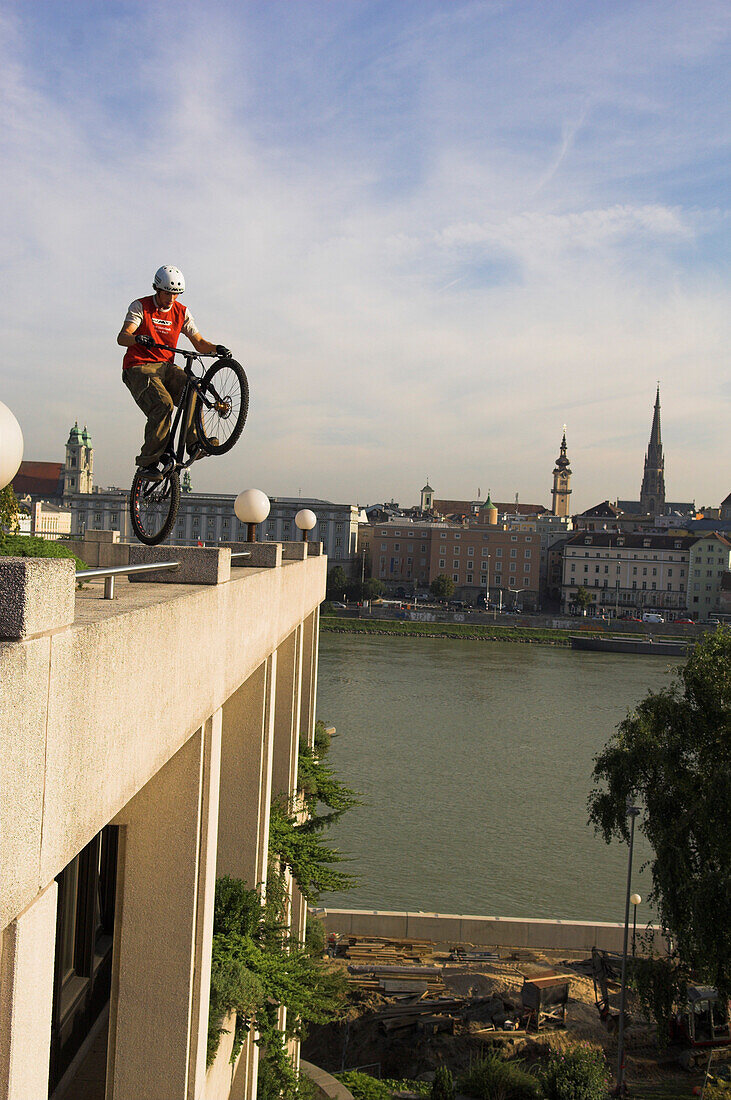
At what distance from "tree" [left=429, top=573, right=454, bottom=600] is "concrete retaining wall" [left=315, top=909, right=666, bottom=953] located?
213 ft

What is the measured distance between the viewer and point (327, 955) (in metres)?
13.9

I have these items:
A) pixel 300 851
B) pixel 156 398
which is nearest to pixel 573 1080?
pixel 300 851

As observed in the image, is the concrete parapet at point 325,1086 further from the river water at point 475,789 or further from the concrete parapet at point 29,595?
the concrete parapet at point 29,595

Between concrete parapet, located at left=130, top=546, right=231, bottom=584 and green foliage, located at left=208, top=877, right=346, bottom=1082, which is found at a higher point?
concrete parapet, located at left=130, top=546, right=231, bottom=584

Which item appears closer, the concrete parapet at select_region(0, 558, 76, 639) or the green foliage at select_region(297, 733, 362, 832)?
Answer: the concrete parapet at select_region(0, 558, 76, 639)

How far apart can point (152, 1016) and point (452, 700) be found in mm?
33208

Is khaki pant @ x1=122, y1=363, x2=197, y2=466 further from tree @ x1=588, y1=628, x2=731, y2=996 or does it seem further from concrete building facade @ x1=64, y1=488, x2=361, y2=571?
tree @ x1=588, y1=628, x2=731, y2=996

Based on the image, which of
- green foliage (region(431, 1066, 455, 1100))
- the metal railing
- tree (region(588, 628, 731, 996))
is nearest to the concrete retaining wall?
tree (region(588, 628, 731, 996))

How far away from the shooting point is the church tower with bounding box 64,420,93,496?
13453 millimetres

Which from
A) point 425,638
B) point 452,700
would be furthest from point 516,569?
point 452,700

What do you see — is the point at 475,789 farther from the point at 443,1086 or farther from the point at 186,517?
the point at 443,1086

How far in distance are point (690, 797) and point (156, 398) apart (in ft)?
31.7

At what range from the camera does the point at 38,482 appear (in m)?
20.9

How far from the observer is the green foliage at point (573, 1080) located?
10.2m
